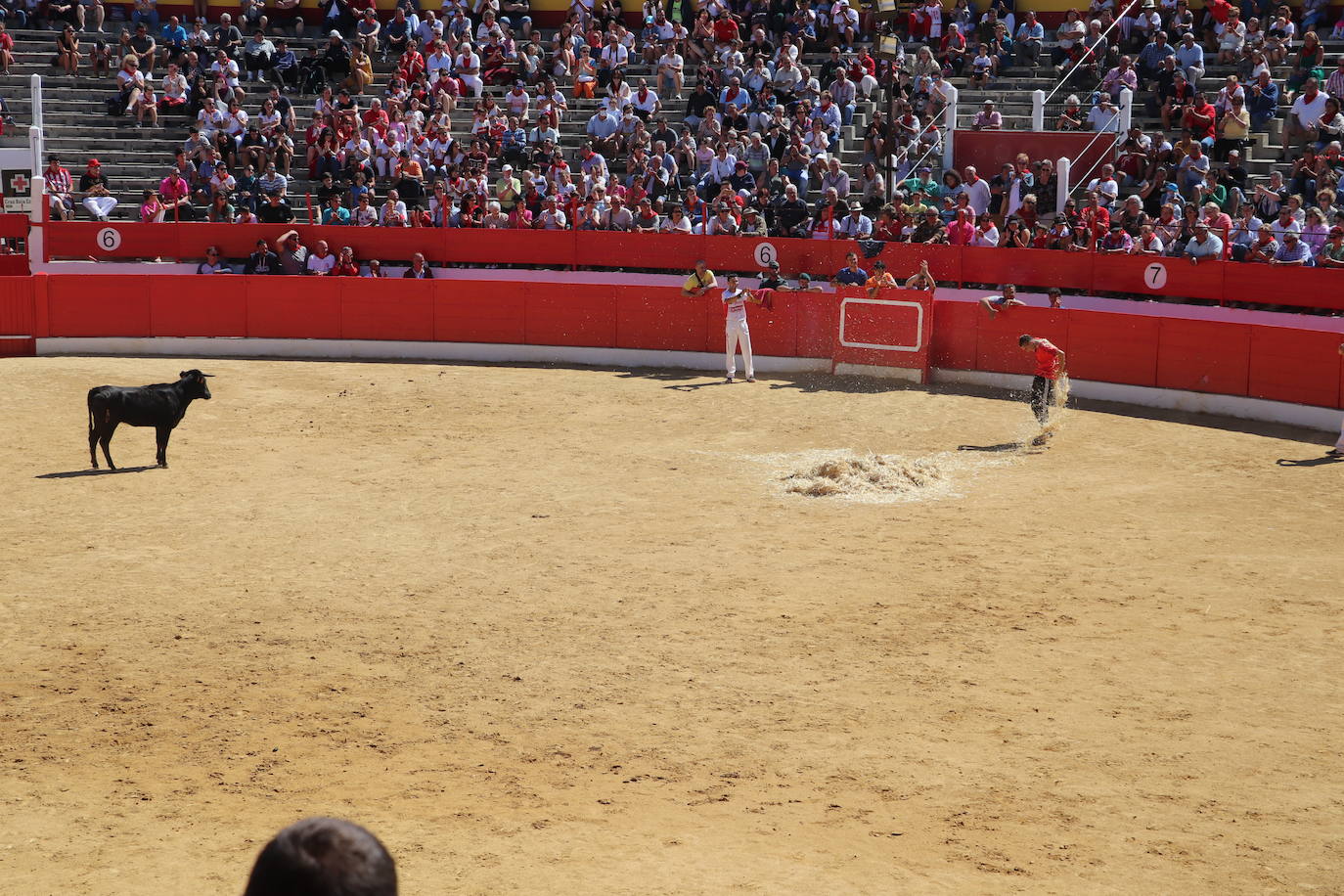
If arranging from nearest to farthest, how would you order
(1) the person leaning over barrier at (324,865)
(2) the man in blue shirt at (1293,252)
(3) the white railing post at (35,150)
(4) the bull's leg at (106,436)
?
(1) the person leaning over barrier at (324,865)
(4) the bull's leg at (106,436)
(2) the man in blue shirt at (1293,252)
(3) the white railing post at (35,150)

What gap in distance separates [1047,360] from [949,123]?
30.3 ft

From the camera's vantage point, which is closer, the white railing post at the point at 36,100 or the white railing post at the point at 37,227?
the white railing post at the point at 37,227

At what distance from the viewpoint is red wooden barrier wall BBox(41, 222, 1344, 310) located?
2169 cm

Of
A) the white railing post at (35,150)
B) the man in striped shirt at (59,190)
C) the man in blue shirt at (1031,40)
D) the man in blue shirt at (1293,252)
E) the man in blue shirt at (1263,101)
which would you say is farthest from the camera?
the man in blue shirt at (1031,40)

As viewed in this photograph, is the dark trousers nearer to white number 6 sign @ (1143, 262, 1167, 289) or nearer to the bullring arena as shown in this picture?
the bullring arena

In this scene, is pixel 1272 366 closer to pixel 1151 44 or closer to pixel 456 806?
pixel 1151 44

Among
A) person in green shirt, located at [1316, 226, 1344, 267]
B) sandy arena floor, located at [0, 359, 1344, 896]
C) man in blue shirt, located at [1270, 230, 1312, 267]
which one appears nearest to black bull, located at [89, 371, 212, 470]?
sandy arena floor, located at [0, 359, 1344, 896]

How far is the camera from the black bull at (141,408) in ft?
50.2

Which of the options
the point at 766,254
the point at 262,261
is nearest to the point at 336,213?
the point at 262,261

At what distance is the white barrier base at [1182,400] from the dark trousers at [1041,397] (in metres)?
2.52

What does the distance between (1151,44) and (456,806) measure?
21279mm

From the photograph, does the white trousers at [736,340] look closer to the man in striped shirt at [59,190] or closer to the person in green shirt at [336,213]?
the person in green shirt at [336,213]

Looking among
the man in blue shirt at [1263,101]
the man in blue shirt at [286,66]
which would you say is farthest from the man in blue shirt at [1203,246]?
the man in blue shirt at [286,66]

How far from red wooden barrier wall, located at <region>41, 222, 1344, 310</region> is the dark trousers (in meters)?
4.60
